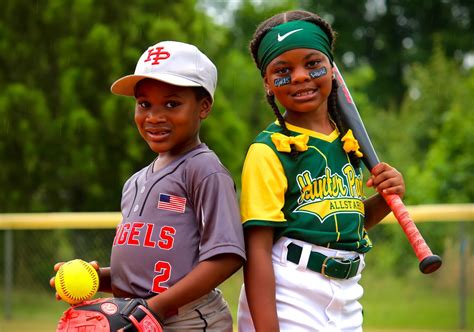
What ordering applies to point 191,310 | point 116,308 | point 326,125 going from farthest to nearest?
1. point 326,125
2. point 191,310
3. point 116,308

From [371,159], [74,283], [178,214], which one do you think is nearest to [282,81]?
[371,159]

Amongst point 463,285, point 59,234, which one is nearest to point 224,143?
point 59,234

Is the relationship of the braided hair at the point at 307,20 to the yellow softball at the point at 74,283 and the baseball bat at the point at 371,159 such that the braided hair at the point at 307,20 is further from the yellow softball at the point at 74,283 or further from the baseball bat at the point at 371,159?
the yellow softball at the point at 74,283

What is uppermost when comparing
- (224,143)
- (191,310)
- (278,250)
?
(224,143)

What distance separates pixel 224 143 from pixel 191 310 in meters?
10.7

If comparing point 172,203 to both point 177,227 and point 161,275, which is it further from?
point 161,275

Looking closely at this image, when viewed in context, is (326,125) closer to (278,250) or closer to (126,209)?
(278,250)

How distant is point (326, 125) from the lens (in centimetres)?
320

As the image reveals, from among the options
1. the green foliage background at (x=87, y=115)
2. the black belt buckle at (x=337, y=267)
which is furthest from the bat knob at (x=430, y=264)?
the green foliage background at (x=87, y=115)

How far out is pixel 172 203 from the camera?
2961mm

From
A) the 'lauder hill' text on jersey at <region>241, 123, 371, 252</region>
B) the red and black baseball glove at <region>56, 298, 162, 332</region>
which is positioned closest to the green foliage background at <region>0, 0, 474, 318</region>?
the 'lauder hill' text on jersey at <region>241, 123, 371, 252</region>

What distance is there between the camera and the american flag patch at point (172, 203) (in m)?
2.95

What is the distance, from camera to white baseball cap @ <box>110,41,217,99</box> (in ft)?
9.73

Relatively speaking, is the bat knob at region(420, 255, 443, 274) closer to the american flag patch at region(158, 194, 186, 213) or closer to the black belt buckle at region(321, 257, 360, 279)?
the black belt buckle at region(321, 257, 360, 279)
